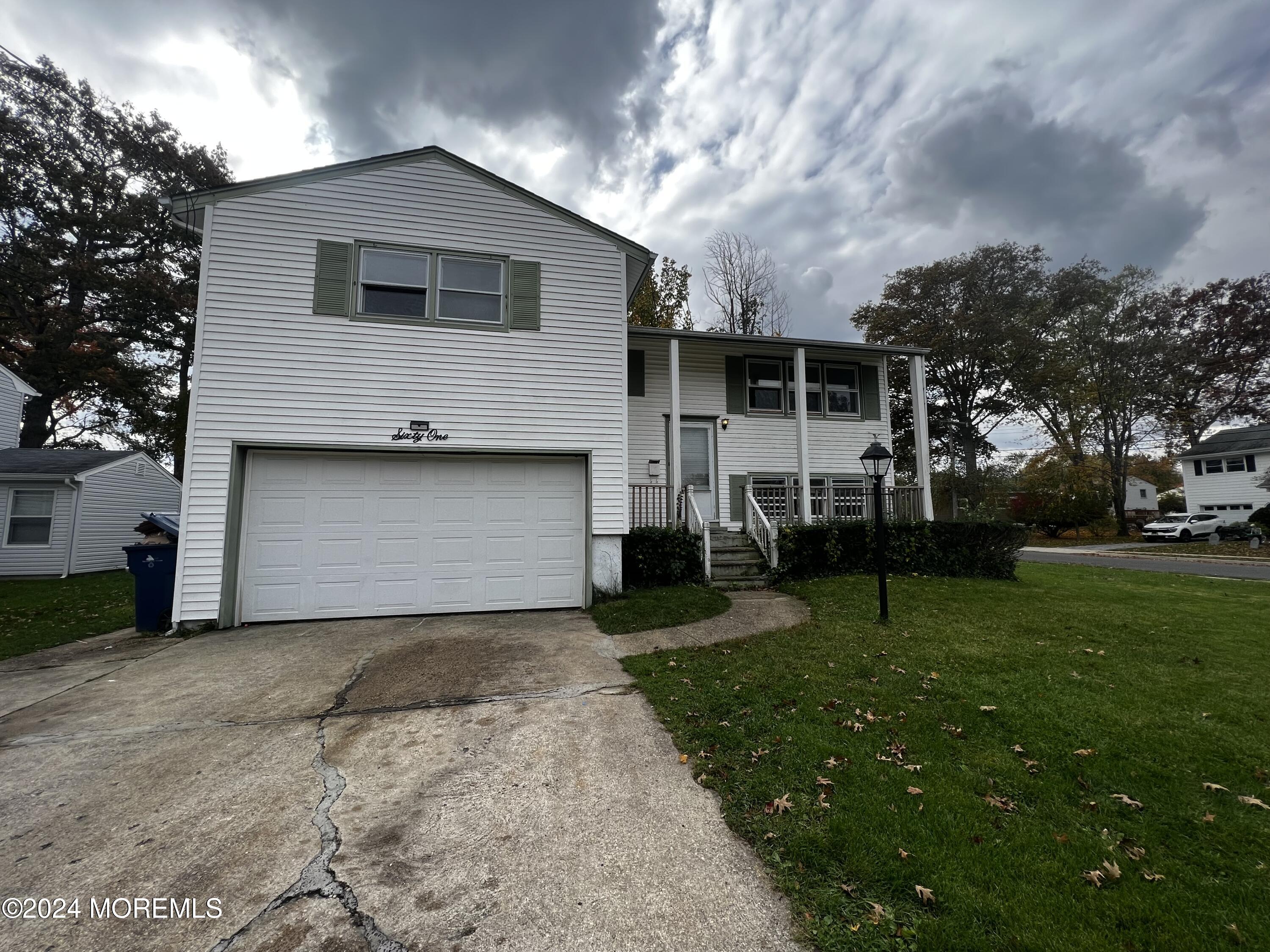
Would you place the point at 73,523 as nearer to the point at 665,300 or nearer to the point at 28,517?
the point at 28,517

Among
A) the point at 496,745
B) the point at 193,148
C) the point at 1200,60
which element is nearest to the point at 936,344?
the point at 1200,60

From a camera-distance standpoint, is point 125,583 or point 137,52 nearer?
point 137,52

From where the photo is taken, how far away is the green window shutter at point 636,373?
10.9 meters

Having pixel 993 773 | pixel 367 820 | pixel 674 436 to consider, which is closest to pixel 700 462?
pixel 674 436

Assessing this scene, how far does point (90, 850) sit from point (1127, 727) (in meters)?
5.95

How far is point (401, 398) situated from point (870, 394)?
10690 mm

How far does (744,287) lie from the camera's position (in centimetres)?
1938

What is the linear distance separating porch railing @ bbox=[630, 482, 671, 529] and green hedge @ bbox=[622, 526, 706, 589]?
1.38 feet

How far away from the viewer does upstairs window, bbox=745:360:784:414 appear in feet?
38.6

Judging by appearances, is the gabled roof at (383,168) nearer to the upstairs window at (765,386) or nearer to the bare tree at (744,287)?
the upstairs window at (765,386)

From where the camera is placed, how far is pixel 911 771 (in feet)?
9.31

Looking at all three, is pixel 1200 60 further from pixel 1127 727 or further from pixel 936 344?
pixel 936 344

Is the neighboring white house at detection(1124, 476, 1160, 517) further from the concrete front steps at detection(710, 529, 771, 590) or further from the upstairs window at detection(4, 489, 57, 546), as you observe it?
the upstairs window at detection(4, 489, 57, 546)

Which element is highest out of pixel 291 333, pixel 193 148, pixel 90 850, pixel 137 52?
pixel 193 148
